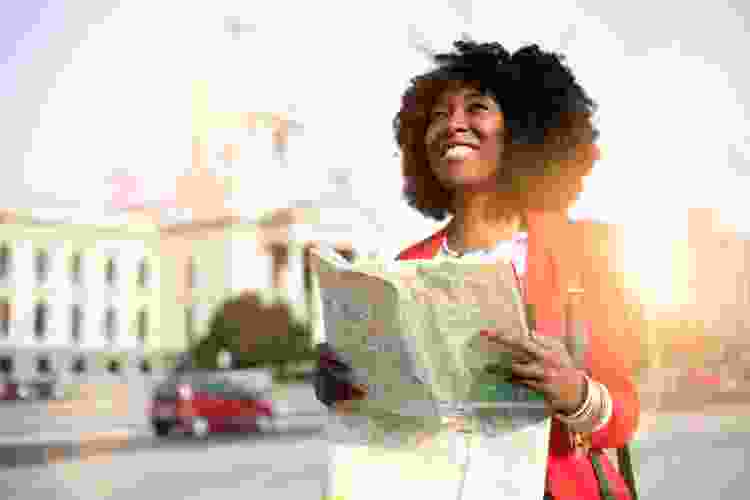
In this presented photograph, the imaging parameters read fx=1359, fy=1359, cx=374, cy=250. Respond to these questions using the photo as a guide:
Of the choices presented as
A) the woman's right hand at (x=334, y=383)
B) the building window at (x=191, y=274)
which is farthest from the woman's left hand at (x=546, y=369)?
the building window at (x=191, y=274)

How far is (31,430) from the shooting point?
50.5 feet

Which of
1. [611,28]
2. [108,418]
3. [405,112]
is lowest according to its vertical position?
[108,418]

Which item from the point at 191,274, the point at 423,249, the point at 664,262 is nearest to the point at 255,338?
the point at 191,274

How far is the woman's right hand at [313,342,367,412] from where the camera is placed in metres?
1.10

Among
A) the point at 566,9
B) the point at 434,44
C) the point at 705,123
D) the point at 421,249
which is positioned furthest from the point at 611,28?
the point at 421,249

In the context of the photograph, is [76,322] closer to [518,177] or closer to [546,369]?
[518,177]

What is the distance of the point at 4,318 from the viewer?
35406 millimetres

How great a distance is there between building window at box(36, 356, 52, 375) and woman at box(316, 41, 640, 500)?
3433cm

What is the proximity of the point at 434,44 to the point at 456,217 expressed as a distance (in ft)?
0.58

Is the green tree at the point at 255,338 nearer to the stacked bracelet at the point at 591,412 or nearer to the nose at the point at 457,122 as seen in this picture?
the nose at the point at 457,122

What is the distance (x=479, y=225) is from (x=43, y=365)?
34.7m

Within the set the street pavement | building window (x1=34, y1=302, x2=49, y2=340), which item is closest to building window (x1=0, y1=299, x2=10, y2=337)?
building window (x1=34, y1=302, x2=49, y2=340)

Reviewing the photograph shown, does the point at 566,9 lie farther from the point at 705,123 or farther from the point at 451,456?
the point at 451,456

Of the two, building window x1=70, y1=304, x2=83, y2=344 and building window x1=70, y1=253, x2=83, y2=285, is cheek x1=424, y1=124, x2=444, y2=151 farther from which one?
A: building window x1=70, y1=253, x2=83, y2=285
